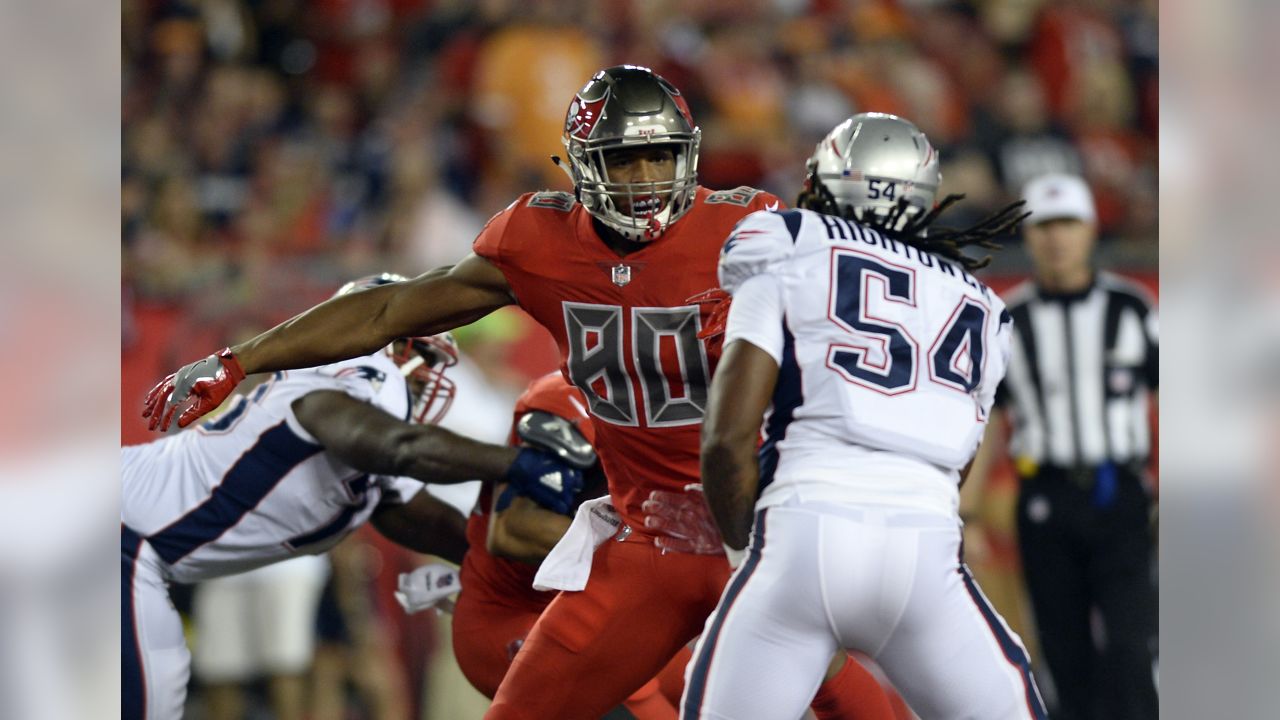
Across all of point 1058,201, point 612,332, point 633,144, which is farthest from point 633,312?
point 1058,201

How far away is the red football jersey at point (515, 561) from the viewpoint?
362cm

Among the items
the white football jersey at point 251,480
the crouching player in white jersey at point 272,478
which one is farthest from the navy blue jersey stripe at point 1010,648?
the white football jersey at point 251,480

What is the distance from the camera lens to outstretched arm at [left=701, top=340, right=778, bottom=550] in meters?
2.34

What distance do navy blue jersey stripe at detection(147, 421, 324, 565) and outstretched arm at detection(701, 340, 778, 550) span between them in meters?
1.64

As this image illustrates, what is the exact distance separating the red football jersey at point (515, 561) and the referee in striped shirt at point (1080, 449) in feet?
6.12

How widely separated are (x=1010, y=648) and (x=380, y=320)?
1.46 m

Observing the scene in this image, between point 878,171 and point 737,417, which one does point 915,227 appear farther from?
point 737,417

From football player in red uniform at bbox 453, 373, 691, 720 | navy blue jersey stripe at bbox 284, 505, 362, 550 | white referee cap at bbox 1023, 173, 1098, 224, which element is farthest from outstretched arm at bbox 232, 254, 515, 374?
white referee cap at bbox 1023, 173, 1098, 224

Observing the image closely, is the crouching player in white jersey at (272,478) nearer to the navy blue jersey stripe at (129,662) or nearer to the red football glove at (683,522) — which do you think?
the navy blue jersey stripe at (129,662)

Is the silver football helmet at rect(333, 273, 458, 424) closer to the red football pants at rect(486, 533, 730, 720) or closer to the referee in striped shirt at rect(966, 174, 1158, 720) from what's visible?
the red football pants at rect(486, 533, 730, 720)

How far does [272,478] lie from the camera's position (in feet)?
12.3

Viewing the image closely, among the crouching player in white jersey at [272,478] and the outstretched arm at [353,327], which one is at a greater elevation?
the outstretched arm at [353,327]
